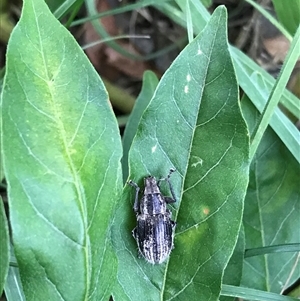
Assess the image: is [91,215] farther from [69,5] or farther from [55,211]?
[69,5]

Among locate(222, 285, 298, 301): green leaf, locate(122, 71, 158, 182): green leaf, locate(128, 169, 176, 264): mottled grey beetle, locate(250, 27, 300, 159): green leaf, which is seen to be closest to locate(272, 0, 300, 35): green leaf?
locate(250, 27, 300, 159): green leaf

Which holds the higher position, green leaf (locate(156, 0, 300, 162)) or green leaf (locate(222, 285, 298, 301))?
green leaf (locate(156, 0, 300, 162))

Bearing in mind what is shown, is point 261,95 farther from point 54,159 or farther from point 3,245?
point 3,245

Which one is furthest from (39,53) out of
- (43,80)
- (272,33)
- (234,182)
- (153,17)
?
(272,33)

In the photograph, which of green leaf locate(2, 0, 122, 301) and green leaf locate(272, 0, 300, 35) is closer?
green leaf locate(2, 0, 122, 301)

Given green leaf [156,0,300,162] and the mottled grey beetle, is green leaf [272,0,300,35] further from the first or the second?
the mottled grey beetle

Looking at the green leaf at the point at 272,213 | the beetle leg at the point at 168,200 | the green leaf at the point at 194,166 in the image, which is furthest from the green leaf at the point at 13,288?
the green leaf at the point at 272,213
